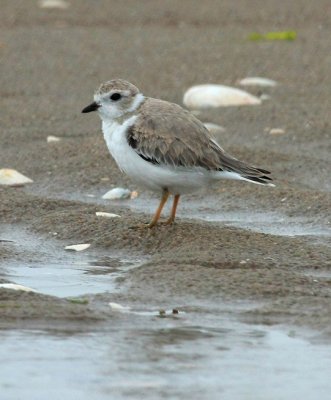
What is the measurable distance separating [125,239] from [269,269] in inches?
42.7

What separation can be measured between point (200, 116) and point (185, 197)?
79.0 inches

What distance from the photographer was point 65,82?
11.6 meters

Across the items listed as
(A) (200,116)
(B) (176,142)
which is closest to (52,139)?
(A) (200,116)

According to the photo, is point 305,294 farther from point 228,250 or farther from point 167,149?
point 167,149

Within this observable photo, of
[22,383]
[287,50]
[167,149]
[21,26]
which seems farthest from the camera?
[21,26]

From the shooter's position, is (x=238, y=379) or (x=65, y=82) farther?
(x=65, y=82)

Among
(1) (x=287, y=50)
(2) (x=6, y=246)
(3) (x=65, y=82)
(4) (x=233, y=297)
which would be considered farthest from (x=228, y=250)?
(1) (x=287, y=50)

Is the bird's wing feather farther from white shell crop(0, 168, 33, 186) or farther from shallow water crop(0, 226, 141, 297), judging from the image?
white shell crop(0, 168, 33, 186)

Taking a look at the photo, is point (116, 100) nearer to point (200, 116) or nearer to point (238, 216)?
point (238, 216)

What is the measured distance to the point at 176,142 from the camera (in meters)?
6.69

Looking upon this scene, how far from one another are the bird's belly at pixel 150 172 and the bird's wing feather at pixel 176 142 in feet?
0.12

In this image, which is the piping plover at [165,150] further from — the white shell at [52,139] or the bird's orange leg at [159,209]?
the white shell at [52,139]

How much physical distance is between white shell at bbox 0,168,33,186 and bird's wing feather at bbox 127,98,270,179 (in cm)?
194

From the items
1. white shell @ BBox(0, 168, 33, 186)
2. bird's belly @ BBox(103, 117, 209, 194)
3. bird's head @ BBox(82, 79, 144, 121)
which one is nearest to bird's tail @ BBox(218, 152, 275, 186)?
bird's belly @ BBox(103, 117, 209, 194)
